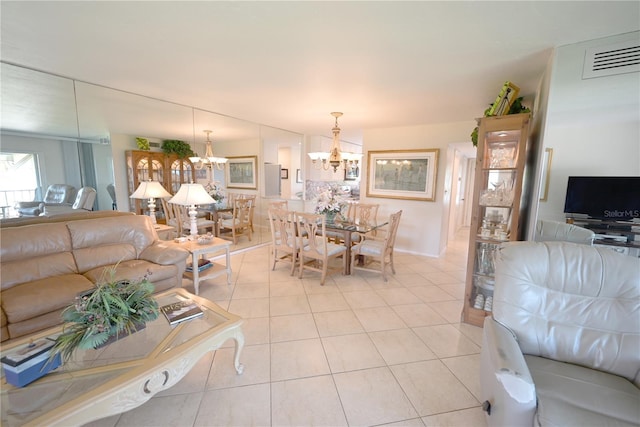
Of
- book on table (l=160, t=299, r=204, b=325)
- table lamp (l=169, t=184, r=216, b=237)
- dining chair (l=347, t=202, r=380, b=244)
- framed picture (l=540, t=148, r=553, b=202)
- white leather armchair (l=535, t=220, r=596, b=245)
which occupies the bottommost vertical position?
book on table (l=160, t=299, r=204, b=325)

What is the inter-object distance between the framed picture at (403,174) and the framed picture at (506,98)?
216cm

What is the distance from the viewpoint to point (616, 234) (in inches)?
71.6

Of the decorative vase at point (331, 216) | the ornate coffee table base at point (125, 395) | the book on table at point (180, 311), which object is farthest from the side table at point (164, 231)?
the ornate coffee table base at point (125, 395)

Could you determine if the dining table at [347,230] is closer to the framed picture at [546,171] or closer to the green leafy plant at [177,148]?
the framed picture at [546,171]

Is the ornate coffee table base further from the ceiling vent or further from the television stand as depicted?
the ceiling vent

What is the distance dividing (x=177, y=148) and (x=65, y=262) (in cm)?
202

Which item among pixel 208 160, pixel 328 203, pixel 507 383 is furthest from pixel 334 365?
pixel 208 160

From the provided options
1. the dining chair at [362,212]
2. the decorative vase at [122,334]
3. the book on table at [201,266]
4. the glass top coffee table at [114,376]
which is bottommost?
the book on table at [201,266]

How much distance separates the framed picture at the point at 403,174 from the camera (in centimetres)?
457

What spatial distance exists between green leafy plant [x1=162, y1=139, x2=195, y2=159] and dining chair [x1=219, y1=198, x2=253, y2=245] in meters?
1.13

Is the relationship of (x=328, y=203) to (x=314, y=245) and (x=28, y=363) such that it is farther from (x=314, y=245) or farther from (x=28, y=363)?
(x=28, y=363)

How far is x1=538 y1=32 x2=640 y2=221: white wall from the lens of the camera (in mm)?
1747

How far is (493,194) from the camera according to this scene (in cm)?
247

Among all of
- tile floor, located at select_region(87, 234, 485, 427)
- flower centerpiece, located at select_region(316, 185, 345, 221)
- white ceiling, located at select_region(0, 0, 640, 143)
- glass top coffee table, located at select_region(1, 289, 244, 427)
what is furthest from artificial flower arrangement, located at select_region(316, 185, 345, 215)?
glass top coffee table, located at select_region(1, 289, 244, 427)
